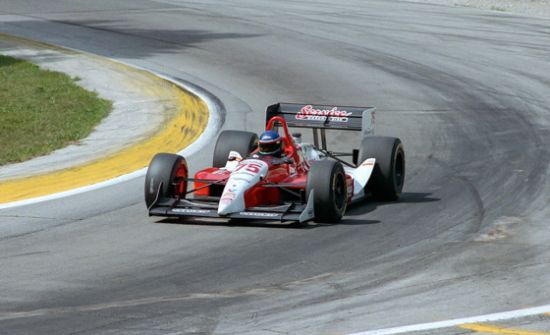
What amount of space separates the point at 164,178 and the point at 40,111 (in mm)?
7397

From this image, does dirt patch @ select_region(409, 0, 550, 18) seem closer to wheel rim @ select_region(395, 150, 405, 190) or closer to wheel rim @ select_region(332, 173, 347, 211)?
wheel rim @ select_region(395, 150, 405, 190)

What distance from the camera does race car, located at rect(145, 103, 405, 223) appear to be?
42.3 feet

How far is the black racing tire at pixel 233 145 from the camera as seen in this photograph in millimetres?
14609

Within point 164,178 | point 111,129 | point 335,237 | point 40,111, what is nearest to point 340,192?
point 335,237

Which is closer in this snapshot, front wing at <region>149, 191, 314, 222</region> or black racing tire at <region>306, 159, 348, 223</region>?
front wing at <region>149, 191, 314, 222</region>

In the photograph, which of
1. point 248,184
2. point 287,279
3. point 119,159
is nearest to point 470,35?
point 119,159

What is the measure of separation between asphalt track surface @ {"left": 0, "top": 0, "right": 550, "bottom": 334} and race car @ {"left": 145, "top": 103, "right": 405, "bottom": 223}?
23 centimetres

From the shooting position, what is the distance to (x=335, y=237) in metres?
12.5

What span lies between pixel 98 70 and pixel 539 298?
15.8 m

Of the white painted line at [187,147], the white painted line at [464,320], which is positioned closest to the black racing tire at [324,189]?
the white painted line at [187,147]

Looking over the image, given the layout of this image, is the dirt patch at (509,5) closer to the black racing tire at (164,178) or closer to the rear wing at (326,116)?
the rear wing at (326,116)

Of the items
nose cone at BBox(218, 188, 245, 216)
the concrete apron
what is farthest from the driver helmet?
the concrete apron

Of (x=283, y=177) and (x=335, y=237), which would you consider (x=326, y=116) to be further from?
(x=335, y=237)

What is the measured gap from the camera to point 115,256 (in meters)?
11.6
